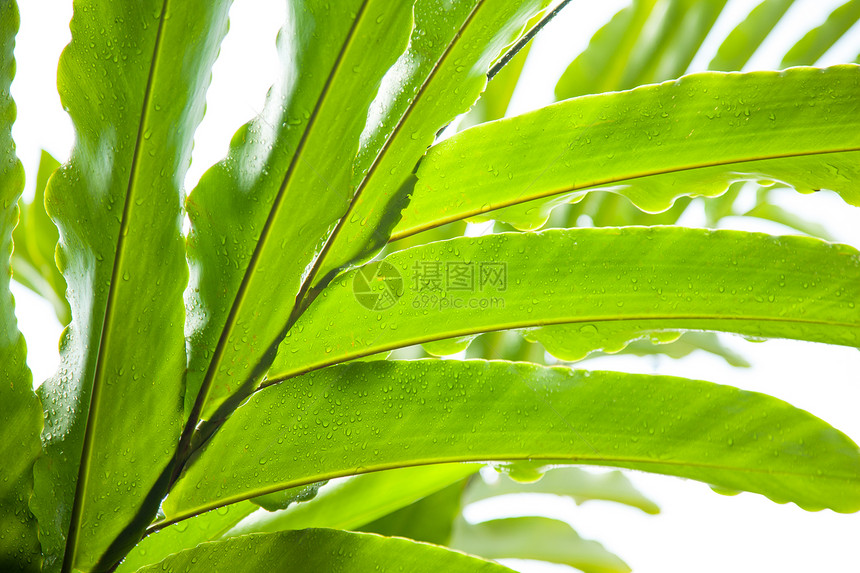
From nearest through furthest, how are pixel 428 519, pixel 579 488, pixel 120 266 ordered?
1. pixel 120 266
2. pixel 428 519
3. pixel 579 488

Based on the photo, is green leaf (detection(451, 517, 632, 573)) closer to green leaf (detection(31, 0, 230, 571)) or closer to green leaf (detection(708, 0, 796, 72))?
green leaf (detection(31, 0, 230, 571))

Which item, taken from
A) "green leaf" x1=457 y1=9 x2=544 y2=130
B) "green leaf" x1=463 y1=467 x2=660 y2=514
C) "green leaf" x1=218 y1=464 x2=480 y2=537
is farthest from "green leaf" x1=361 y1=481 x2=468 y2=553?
"green leaf" x1=457 y1=9 x2=544 y2=130

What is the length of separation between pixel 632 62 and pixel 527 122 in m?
0.49

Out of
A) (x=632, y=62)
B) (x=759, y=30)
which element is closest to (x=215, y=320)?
(x=632, y=62)

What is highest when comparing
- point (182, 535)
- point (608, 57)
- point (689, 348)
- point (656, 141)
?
point (608, 57)

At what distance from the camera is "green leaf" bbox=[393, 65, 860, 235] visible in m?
0.38

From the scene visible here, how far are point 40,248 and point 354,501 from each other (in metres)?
0.62

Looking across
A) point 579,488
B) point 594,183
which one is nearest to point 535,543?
point 579,488

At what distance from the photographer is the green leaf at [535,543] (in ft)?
2.76

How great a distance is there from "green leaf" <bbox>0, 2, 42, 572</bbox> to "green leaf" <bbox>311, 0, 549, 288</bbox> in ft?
0.61

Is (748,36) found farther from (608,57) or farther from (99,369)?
(99,369)

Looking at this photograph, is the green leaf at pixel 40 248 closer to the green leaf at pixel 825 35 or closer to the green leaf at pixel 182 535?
the green leaf at pixel 182 535

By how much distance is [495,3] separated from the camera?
0.34 metres

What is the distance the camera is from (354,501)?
0.55m
